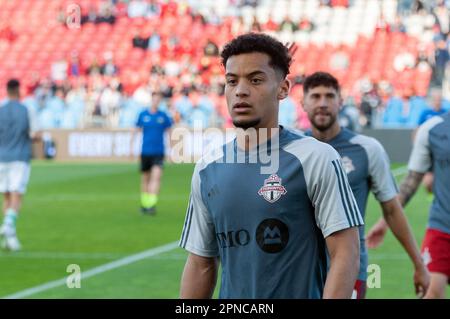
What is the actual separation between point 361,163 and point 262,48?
10.1 ft

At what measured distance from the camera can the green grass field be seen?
423 inches

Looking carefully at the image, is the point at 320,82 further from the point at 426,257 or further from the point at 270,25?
the point at 270,25

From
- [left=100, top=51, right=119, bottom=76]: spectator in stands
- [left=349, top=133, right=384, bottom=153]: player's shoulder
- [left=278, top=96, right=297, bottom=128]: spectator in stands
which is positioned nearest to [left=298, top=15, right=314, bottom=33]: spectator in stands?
[left=100, top=51, right=119, bottom=76]: spectator in stands

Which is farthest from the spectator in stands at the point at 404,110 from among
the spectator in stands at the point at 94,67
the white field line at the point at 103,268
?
the white field line at the point at 103,268

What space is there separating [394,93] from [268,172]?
31489 millimetres

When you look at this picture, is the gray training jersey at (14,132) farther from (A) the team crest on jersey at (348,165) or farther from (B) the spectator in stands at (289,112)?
(B) the spectator in stands at (289,112)

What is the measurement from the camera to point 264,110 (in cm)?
402

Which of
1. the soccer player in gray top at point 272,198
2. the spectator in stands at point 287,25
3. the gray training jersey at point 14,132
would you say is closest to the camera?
the soccer player in gray top at point 272,198

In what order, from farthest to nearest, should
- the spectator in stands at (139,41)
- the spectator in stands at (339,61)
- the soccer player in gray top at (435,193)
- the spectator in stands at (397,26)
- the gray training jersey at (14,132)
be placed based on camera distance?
1. the spectator in stands at (139,41)
2. the spectator in stands at (397,26)
3. the spectator in stands at (339,61)
4. the gray training jersey at (14,132)
5. the soccer player in gray top at (435,193)

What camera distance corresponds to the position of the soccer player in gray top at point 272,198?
3.95 m

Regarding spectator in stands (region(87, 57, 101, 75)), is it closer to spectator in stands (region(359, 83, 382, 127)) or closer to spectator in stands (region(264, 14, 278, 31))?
spectator in stands (region(264, 14, 278, 31))

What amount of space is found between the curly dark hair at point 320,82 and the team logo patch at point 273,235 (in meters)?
3.44

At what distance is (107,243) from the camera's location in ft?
47.4

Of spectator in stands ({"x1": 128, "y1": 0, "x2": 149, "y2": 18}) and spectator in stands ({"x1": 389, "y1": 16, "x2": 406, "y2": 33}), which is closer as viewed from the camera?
spectator in stands ({"x1": 389, "y1": 16, "x2": 406, "y2": 33})
